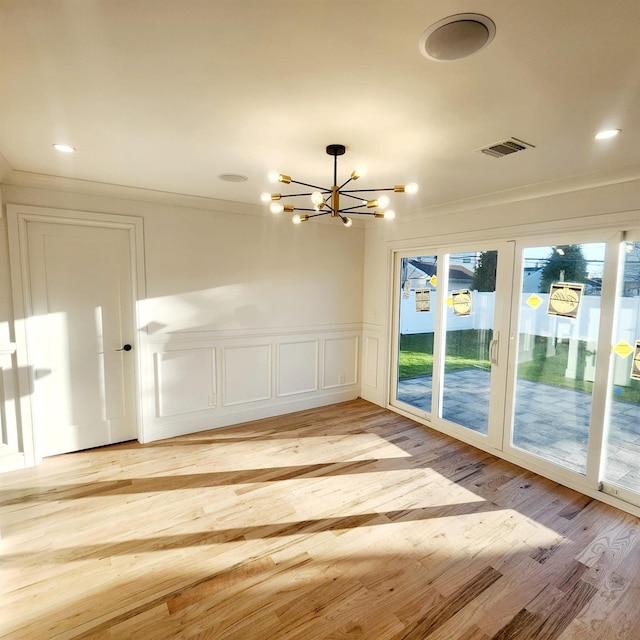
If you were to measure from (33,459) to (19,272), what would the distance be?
5.51 feet

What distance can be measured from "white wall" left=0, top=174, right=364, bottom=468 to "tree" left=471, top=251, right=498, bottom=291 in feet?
5.70

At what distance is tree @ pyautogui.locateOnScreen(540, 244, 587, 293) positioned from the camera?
3018 mm

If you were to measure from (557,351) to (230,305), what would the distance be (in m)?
3.28

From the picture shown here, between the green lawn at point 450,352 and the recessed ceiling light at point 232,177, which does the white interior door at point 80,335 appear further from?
the green lawn at point 450,352

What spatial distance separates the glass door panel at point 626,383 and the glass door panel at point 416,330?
1.73 m

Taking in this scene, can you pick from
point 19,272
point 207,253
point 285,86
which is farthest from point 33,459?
point 285,86

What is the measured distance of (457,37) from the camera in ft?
4.41

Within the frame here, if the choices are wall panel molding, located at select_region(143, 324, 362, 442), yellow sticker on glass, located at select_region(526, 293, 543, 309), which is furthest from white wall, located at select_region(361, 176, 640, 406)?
yellow sticker on glass, located at select_region(526, 293, 543, 309)

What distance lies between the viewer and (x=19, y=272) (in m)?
3.19

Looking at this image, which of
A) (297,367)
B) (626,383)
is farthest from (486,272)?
(297,367)

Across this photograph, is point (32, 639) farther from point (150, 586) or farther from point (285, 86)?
point (285, 86)

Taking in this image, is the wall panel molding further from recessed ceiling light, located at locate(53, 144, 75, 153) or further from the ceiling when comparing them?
the ceiling

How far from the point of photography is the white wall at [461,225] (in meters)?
2.83

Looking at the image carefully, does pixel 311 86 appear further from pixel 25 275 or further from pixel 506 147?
pixel 25 275
